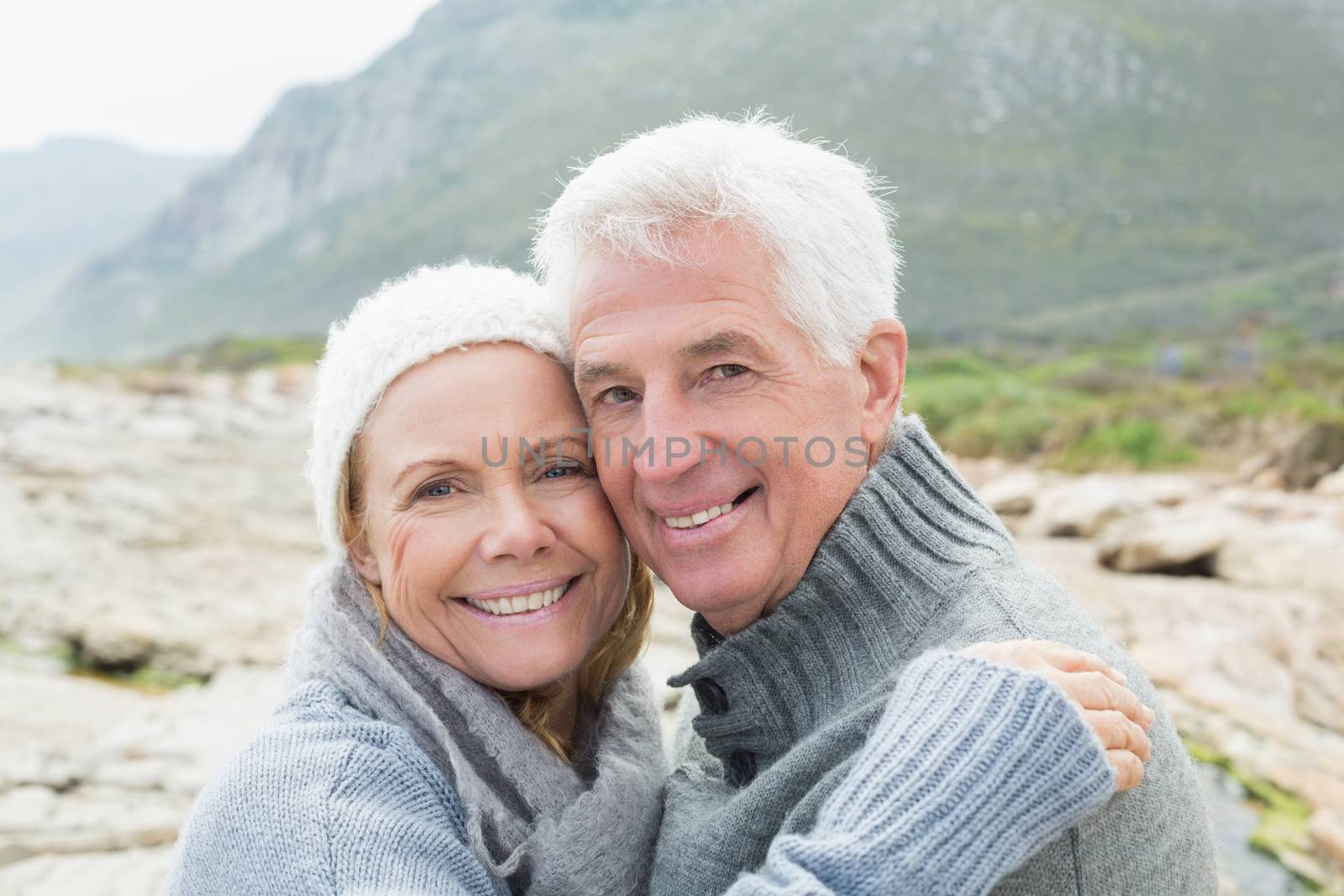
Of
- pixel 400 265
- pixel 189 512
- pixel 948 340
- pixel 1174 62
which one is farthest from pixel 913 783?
pixel 400 265

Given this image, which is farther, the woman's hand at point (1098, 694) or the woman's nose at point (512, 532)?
the woman's nose at point (512, 532)

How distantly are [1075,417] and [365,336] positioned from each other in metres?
13.6

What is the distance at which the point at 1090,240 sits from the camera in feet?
153

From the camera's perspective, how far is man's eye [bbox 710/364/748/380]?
2082mm

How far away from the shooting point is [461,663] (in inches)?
88.0

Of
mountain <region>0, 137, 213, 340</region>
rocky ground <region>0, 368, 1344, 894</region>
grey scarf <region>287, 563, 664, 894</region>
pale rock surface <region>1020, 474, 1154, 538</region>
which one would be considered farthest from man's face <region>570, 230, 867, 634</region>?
mountain <region>0, 137, 213, 340</region>

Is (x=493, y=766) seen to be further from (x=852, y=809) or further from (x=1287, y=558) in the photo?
(x=1287, y=558)

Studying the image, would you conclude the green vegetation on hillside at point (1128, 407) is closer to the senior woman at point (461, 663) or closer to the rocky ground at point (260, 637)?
the rocky ground at point (260, 637)

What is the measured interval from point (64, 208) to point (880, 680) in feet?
619

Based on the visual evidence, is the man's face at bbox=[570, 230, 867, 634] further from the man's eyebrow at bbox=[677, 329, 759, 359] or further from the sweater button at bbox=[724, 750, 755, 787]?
the sweater button at bbox=[724, 750, 755, 787]

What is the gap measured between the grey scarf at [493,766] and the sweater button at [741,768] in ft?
0.67

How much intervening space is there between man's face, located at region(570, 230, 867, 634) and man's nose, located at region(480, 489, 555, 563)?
230 mm

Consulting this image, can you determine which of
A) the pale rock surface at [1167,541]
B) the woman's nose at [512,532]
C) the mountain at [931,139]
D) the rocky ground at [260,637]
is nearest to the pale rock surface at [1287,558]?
the rocky ground at [260,637]

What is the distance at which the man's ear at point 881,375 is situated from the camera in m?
2.20
